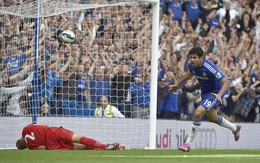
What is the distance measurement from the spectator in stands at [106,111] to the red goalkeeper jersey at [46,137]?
144 inches

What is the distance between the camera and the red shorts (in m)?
13.7

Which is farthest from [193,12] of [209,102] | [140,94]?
[209,102]

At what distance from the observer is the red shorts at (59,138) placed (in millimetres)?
13742

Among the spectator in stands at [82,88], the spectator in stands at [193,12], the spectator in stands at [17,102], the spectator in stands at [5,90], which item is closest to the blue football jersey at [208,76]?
the spectator in stands at [82,88]

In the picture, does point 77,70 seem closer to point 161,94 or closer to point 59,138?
point 161,94

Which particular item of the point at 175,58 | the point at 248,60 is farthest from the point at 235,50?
the point at 175,58

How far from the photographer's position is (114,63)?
18250mm

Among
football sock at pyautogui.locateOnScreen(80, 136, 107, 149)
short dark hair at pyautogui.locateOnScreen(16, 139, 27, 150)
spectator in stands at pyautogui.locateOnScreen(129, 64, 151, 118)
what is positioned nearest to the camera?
football sock at pyautogui.locateOnScreen(80, 136, 107, 149)

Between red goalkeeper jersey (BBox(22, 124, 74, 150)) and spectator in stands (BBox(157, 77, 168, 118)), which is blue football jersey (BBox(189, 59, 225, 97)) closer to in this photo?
red goalkeeper jersey (BBox(22, 124, 74, 150))

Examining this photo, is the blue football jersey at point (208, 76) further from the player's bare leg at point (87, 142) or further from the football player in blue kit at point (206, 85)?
the player's bare leg at point (87, 142)

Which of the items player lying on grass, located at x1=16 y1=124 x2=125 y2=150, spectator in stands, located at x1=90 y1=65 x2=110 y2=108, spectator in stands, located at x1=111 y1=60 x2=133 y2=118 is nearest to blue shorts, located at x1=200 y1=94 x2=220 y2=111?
player lying on grass, located at x1=16 y1=124 x2=125 y2=150

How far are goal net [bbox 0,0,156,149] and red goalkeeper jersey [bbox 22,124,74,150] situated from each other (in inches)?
82.5

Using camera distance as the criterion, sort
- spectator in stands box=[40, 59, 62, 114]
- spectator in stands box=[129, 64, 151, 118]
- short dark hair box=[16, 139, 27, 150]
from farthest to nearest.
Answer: spectator in stands box=[129, 64, 151, 118]
spectator in stands box=[40, 59, 62, 114]
short dark hair box=[16, 139, 27, 150]

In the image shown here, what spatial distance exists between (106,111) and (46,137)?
4.01 m
